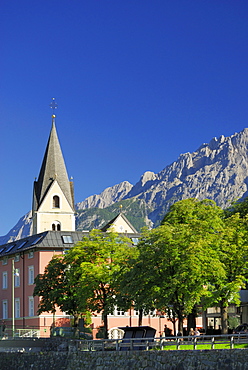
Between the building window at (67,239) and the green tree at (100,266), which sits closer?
the green tree at (100,266)

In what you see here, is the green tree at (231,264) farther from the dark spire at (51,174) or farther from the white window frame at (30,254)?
the dark spire at (51,174)

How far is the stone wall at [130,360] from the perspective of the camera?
33.3 m

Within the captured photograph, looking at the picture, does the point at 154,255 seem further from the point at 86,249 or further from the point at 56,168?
the point at 56,168

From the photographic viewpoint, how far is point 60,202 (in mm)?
118188

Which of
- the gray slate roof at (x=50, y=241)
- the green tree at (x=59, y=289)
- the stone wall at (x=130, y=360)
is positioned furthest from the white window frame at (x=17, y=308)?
the stone wall at (x=130, y=360)

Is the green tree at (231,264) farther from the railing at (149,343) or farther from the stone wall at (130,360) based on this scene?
the stone wall at (130,360)

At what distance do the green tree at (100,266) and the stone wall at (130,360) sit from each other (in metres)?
12.2

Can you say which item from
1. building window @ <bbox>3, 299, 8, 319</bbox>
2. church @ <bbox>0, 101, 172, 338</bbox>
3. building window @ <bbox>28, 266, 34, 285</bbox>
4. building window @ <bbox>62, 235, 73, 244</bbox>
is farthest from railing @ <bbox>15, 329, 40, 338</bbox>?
building window @ <bbox>3, 299, 8, 319</bbox>

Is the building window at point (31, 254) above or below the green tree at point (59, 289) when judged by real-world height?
above

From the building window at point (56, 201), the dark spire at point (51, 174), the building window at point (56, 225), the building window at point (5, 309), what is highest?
the dark spire at point (51, 174)

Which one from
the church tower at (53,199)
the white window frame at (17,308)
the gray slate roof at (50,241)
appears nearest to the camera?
the gray slate roof at (50,241)

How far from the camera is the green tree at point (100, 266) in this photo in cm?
6366

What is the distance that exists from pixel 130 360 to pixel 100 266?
25671mm

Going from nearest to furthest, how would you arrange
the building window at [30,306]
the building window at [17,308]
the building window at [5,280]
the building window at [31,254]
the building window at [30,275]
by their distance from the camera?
the building window at [30,306]
the building window at [30,275]
the building window at [31,254]
the building window at [17,308]
the building window at [5,280]
